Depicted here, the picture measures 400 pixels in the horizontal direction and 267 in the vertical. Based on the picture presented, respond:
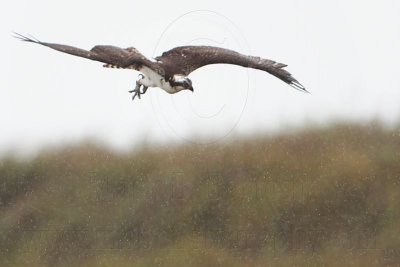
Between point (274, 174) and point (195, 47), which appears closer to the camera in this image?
point (195, 47)

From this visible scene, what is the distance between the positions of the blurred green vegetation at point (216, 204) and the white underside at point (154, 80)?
886 cm

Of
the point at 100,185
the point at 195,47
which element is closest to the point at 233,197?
the point at 100,185

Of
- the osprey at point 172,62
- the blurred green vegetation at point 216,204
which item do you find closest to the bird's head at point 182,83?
the osprey at point 172,62

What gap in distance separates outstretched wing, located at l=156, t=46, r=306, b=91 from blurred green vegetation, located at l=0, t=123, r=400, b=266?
847cm

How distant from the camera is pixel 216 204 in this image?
35.5m

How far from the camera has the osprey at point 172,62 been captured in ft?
83.1

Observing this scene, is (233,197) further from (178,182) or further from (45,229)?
(45,229)

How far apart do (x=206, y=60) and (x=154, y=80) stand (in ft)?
3.23

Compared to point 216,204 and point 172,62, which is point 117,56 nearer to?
point 172,62

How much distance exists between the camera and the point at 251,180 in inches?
1396

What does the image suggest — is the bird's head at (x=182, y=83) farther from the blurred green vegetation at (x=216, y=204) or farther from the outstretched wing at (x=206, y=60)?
the blurred green vegetation at (x=216, y=204)

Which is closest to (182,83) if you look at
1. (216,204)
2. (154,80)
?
(154,80)

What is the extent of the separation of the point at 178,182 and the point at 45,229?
2947 millimetres

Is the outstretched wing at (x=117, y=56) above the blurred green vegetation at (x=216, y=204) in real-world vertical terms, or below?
above
